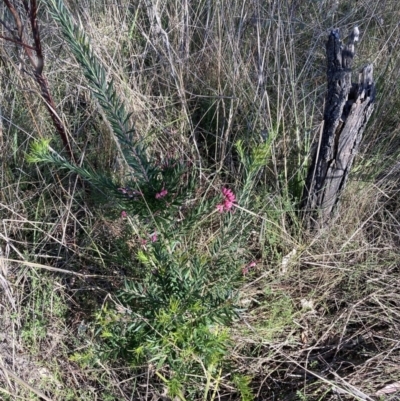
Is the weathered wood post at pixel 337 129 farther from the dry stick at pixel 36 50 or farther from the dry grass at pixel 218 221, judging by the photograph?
the dry stick at pixel 36 50

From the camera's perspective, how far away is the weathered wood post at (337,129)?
1.55 meters

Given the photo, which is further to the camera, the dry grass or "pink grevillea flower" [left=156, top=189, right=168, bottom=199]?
the dry grass

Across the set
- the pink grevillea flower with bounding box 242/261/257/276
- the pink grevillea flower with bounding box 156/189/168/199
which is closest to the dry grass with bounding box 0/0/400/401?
the pink grevillea flower with bounding box 242/261/257/276

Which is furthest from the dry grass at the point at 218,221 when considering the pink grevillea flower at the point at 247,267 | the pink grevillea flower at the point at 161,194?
the pink grevillea flower at the point at 161,194

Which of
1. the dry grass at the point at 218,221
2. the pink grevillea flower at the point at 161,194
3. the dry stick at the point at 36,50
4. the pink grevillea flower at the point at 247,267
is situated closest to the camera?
the pink grevillea flower at the point at 161,194

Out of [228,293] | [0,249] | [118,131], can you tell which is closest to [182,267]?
[228,293]

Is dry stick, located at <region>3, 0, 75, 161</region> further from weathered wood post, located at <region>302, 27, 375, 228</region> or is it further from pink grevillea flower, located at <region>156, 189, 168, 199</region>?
weathered wood post, located at <region>302, 27, 375, 228</region>

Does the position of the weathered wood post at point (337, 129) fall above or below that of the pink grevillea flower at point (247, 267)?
above

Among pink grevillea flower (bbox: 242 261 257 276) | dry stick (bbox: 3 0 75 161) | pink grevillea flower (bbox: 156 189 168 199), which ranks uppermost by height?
dry stick (bbox: 3 0 75 161)

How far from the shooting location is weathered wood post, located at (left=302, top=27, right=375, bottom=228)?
1.55 metres

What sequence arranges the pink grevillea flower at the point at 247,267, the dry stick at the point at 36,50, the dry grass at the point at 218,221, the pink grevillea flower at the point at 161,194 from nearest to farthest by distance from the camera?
the pink grevillea flower at the point at 161,194 → the dry stick at the point at 36,50 → the dry grass at the point at 218,221 → the pink grevillea flower at the point at 247,267

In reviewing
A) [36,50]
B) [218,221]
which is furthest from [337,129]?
[36,50]

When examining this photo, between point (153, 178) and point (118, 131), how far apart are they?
0.17 m

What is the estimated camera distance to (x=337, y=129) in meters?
1.69
